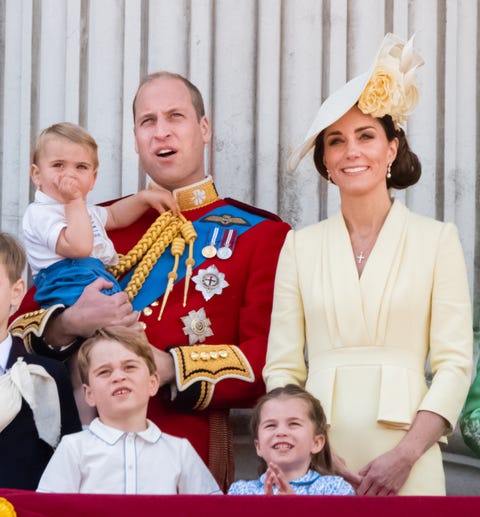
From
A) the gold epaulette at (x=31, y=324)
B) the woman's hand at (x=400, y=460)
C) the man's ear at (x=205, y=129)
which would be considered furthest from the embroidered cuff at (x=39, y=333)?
the woman's hand at (x=400, y=460)

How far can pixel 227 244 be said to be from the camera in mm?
5184

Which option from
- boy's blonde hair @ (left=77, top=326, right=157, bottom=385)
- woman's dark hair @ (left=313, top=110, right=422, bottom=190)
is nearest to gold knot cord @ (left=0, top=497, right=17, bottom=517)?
boy's blonde hair @ (left=77, top=326, right=157, bottom=385)

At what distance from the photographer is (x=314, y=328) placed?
184 inches

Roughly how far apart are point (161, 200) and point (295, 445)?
1272 mm

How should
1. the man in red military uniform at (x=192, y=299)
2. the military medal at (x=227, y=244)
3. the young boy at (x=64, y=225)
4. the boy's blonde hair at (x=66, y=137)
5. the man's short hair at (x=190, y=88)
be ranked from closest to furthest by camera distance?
the man in red military uniform at (x=192, y=299) → the young boy at (x=64, y=225) → the boy's blonde hair at (x=66, y=137) → the military medal at (x=227, y=244) → the man's short hair at (x=190, y=88)

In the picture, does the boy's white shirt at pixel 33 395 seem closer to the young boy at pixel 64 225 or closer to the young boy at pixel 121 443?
the young boy at pixel 121 443

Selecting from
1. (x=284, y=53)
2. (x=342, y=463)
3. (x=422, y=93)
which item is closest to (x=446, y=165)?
(x=422, y=93)

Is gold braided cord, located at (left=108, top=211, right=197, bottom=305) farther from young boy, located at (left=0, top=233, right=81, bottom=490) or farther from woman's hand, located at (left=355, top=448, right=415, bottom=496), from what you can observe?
woman's hand, located at (left=355, top=448, right=415, bottom=496)

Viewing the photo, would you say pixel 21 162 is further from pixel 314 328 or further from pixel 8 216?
pixel 314 328

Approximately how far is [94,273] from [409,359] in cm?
97

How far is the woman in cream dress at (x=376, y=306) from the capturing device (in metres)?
4.43

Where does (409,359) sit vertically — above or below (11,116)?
below

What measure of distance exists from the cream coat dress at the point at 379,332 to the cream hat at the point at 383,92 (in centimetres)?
27

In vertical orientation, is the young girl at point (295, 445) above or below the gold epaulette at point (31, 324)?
below
